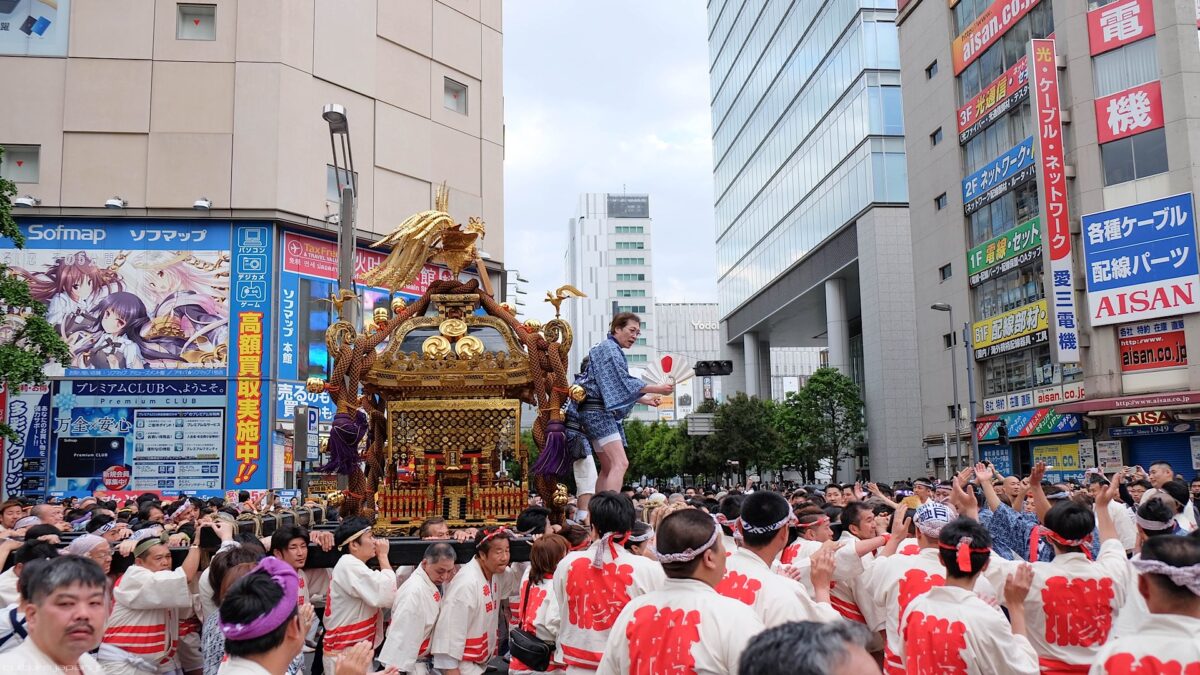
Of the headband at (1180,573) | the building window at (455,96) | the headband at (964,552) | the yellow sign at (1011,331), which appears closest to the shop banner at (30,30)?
the building window at (455,96)

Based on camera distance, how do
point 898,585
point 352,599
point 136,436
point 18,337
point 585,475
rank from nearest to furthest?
point 898,585 < point 352,599 < point 585,475 < point 18,337 < point 136,436

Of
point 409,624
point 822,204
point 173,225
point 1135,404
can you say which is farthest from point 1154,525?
point 822,204

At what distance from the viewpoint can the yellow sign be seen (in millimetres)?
28531

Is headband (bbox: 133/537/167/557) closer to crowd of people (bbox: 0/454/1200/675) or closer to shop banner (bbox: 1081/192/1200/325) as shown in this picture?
crowd of people (bbox: 0/454/1200/675)

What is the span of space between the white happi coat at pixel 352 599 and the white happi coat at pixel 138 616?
3.12 feet

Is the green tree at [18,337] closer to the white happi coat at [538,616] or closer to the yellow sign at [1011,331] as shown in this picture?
the white happi coat at [538,616]

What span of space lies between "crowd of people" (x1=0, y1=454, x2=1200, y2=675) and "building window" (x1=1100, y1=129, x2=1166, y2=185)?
20358 millimetres

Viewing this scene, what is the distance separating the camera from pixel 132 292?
25812 millimetres

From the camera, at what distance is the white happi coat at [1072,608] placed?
16.4 feet

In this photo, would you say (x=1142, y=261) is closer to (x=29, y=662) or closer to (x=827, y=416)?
(x=827, y=416)

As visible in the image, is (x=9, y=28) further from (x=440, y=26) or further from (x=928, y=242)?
(x=928, y=242)

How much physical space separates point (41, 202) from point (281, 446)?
9.62 meters

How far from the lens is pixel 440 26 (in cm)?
3234

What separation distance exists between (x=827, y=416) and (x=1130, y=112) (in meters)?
19.4
